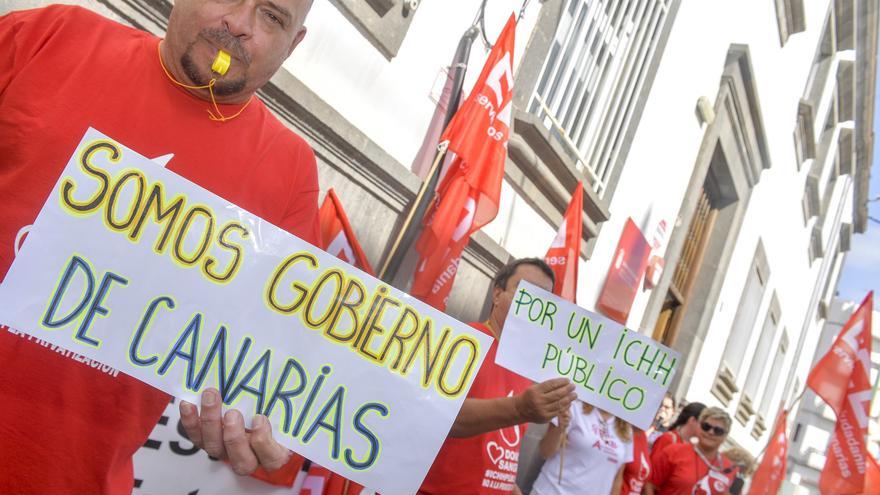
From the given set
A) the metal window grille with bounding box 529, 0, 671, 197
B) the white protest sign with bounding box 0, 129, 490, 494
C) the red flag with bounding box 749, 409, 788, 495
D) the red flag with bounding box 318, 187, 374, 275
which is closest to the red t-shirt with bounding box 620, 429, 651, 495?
the metal window grille with bounding box 529, 0, 671, 197

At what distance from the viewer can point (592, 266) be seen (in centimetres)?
668

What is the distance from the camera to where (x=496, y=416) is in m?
2.43

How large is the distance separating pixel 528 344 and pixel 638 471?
2431mm

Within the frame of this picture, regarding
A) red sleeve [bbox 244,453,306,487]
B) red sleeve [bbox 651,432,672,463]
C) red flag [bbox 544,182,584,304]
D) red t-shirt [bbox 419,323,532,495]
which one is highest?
A: red flag [bbox 544,182,584,304]

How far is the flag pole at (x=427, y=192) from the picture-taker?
3787 mm

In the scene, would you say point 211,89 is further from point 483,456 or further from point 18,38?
point 483,456

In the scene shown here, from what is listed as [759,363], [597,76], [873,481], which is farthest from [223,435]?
[759,363]

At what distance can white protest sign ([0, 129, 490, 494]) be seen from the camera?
4.63ft

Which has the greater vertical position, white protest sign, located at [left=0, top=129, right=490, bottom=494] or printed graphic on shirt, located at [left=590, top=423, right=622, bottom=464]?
printed graphic on shirt, located at [left=590, top=423, right=622, bottom=464]

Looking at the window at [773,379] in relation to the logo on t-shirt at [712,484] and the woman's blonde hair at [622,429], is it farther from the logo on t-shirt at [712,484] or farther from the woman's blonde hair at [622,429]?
the woman's blonde hair at [622,429]

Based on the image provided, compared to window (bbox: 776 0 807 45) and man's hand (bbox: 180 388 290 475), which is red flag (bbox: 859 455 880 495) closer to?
window (bbox: 776 0 807 45)

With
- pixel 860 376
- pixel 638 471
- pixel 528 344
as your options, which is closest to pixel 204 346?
pixel 528 344

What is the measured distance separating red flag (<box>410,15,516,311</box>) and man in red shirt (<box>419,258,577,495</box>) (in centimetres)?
62

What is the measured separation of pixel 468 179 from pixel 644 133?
3712mm
